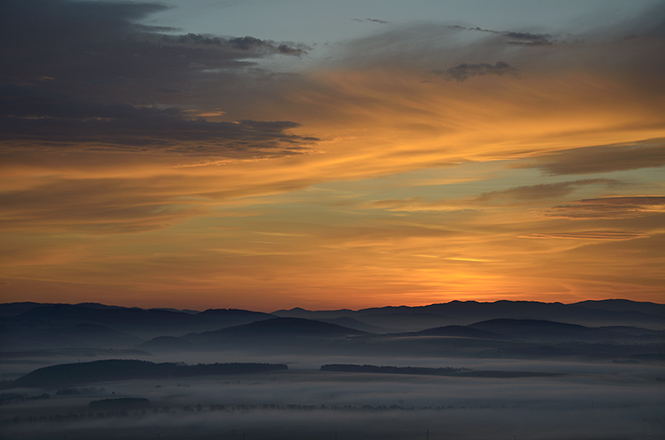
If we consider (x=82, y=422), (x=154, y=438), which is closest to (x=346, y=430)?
(x=154, y=438)

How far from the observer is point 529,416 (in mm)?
199000

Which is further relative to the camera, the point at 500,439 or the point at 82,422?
the point at 82,422

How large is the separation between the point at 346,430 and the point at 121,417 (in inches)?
2576

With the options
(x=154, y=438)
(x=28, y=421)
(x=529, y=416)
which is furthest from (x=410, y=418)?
(x=28, y=421)

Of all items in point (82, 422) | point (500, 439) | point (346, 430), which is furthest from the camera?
point (82, 422)

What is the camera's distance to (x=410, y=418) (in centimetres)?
19200

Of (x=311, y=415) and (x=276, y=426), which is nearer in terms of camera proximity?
(x=276, y=426)

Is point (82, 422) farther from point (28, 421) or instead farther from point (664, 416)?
point (664, 416)

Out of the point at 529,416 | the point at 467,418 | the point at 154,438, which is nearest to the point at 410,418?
the point at 467,418

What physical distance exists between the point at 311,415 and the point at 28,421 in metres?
72.8

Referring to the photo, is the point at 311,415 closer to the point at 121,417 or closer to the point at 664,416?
the point at 121,417

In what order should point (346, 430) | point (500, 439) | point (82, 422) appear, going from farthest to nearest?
point (82, 422), point (346, 430), point (500, 439)

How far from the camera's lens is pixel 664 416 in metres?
195

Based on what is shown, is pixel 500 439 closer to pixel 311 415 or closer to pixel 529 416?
pixel 529 416
